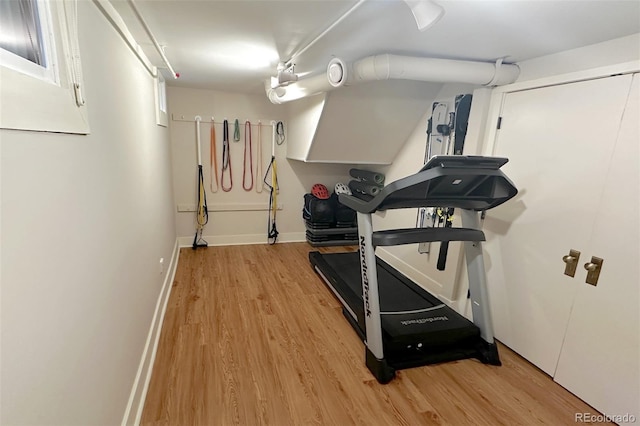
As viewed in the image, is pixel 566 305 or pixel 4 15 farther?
pixel 566 305

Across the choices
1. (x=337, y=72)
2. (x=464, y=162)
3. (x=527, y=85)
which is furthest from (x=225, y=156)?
(x=527, y=85)

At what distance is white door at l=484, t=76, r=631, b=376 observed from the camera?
1.88m

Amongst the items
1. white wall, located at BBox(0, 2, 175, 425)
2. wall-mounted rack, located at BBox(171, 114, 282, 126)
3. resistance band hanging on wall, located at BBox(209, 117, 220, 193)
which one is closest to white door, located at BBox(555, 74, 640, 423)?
white wall, located at BBox(0, 2, 175, 425)

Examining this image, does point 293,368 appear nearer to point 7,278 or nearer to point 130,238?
point 130,238

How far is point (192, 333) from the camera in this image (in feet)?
8.14

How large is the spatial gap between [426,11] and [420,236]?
1308 mm

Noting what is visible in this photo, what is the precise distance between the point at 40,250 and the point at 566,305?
2.72 m

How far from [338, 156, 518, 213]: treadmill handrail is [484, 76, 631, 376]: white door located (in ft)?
1.21

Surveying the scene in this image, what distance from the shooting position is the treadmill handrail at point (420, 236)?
204 cm

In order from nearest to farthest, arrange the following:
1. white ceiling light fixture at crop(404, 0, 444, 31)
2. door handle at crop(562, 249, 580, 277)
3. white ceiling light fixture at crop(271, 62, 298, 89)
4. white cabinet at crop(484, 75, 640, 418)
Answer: white ceiling light fixture at crop(404, 0, 444, 31)
white cabinet at crop(484, 75, 640, 418)
door handle at crop(562, 249, 580, 277)
white ceiling light fixture at crop(271, 62, 298, 89)

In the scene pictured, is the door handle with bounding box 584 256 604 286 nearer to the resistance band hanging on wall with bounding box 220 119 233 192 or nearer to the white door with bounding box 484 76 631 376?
the white door with bounding box 484 76 631 376

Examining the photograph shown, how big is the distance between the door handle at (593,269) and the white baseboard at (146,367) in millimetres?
2720

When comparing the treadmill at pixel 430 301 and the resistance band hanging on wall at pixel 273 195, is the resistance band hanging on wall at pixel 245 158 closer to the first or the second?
the resistance band hanging on wall at pixel 273 195

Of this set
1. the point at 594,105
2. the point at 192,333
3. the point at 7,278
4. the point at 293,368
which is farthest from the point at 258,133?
the point at 7,278
